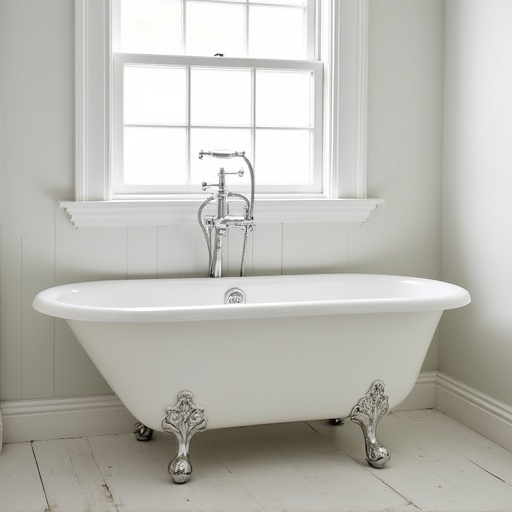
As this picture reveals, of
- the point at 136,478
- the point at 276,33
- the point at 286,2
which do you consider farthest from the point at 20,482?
the point at 286,2

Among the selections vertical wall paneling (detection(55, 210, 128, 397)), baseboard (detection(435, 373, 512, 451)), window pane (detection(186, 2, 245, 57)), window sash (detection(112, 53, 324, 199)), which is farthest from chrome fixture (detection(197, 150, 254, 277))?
baseboard (detection(435, 373, 512, 451))

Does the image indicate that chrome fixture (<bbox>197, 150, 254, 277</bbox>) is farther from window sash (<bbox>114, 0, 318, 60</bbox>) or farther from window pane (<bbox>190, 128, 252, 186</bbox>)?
window sash (<bbox>114, 0, 318, 60</bbox>)

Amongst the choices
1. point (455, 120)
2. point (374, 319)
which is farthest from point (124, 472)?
point (455, 120)

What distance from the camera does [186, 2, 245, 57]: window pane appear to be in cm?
331

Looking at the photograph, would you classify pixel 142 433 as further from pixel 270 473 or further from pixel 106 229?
pixel 106 229

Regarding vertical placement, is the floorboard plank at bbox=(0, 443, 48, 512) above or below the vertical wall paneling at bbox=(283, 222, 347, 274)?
below

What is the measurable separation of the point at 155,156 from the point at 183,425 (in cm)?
123

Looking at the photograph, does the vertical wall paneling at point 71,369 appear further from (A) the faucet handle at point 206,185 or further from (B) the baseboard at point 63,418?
(A) the faucet handle at point 206,185

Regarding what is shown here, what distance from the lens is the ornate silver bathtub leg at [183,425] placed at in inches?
102

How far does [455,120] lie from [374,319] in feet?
4.04

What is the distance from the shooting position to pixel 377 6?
3.41 metres

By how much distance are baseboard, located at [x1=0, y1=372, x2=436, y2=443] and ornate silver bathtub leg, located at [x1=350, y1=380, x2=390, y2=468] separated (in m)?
0.97

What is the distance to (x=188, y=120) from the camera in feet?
10.8

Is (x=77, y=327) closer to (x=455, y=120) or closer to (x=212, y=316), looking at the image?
(x=212, y=316)
